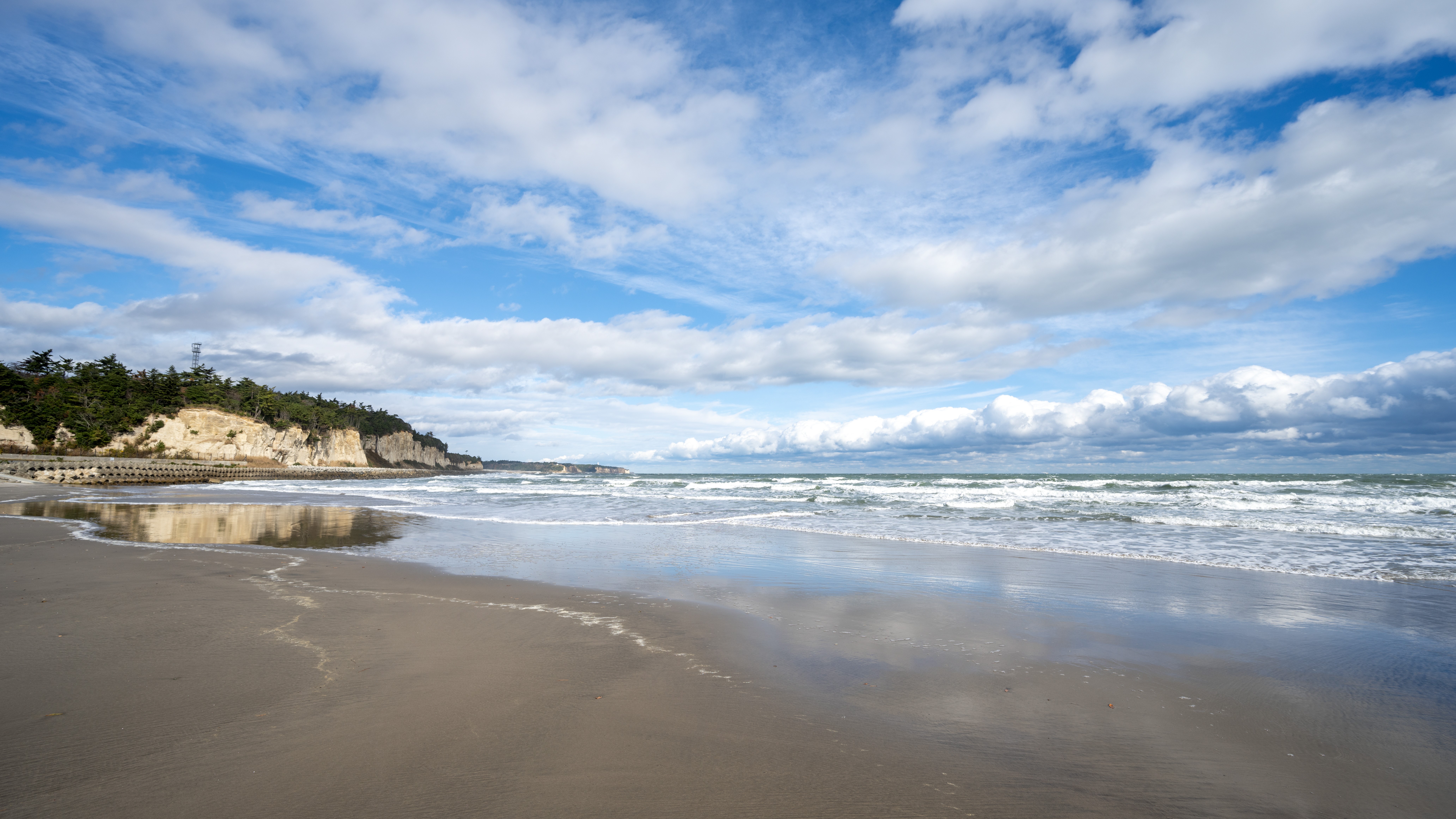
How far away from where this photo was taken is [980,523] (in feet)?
57.5

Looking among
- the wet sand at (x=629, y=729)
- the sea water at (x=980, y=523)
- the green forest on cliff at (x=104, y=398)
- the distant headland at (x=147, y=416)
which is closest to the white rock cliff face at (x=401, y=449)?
the distant headland at (x=147, y=416)

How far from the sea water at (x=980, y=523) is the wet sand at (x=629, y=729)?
3.96 meters

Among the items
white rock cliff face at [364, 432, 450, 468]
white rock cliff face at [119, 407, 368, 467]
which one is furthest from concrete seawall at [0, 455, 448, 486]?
white rock cliff face at [364, 432, 450, 468]

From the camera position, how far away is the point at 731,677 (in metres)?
4.59

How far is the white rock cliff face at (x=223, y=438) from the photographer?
218 ft

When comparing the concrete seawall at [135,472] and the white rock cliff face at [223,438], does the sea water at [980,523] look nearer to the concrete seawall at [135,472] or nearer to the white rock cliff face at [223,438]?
the concrete seawall at [135,472]

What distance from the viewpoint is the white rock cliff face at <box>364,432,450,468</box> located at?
454 ft

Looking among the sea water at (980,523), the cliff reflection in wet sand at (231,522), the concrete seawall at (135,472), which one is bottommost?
the sea water at (980,523)

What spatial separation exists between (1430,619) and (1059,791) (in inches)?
299

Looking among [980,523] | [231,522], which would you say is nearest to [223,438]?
[231,522]

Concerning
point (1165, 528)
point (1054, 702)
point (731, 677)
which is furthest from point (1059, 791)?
point (1165, 528)

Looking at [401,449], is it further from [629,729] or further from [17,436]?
[629,729]

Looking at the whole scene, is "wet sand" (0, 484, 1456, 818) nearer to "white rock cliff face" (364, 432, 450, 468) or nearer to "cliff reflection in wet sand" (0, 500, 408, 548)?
"cliff reflection in wet sand" (0, 500, 408, 548)

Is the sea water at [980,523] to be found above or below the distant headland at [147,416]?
below
